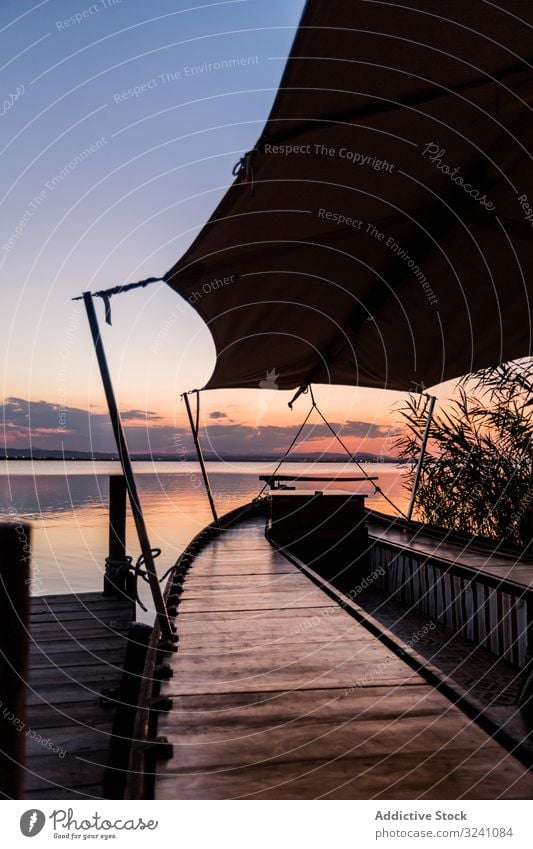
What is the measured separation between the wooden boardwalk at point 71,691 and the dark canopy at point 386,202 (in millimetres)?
2508

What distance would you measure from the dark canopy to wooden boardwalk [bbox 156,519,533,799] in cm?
224

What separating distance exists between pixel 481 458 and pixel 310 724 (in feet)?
22.6

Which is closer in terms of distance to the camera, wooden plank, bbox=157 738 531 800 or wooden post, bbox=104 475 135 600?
wooden plank, bbox=157 738 531 800

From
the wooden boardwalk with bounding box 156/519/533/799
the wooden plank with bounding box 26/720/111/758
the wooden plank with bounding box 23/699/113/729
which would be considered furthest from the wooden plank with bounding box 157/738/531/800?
the wooden plank with bounding box 23/699/113/729

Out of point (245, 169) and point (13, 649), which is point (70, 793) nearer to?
point (13, 649)

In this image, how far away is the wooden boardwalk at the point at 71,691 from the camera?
3699 millimetres

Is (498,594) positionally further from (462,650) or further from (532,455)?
(532,455)

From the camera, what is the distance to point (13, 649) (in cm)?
190

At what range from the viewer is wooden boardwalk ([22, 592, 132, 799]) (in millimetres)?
3699

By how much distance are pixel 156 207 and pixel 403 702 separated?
11.5 ft

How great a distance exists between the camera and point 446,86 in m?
2.46

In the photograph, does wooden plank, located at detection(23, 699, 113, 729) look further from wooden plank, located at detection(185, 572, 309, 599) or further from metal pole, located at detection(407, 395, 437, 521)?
metal pole, located at detection(407, 395, 437, 521)

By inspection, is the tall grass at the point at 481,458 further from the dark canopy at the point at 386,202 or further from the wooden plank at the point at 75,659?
the wooden plank at the point at 75,659
